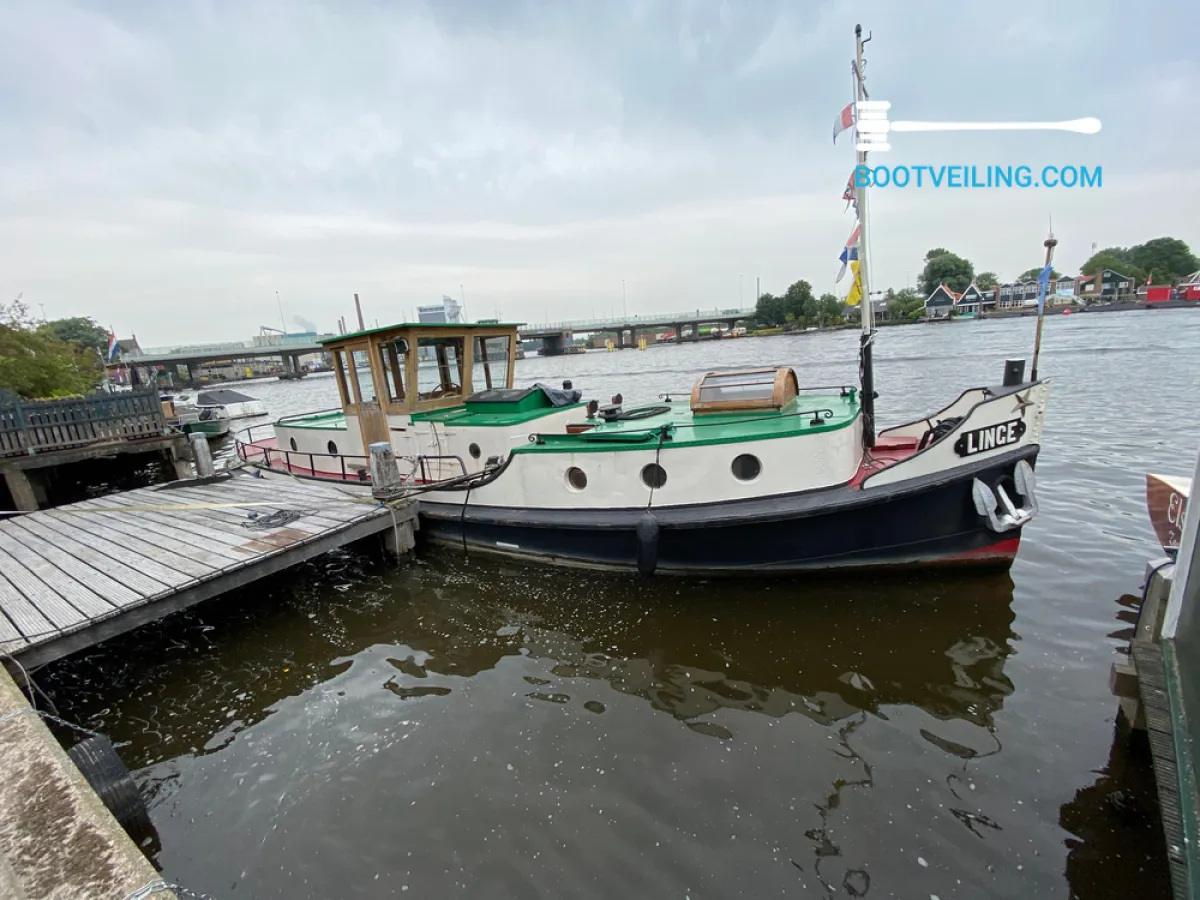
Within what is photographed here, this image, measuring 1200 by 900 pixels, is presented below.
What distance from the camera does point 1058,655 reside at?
202 inches

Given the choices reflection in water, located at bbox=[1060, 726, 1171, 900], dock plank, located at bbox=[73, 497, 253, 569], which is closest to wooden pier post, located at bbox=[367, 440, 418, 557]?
dock plank, located at bbox=[73, 497, 253, 569]

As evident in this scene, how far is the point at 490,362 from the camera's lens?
31.7ft

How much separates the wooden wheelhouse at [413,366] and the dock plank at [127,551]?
352 centimetres

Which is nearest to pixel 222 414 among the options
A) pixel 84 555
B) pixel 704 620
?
pixel 84 555

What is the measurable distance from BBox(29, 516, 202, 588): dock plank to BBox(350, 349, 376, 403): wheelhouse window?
362cm

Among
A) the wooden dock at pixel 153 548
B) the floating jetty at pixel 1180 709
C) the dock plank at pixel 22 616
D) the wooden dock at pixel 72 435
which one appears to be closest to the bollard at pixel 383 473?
the wooden dock at pixel 153 548

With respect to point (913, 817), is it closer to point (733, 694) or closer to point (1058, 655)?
point (733, 694)

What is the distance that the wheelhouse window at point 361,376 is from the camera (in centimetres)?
906

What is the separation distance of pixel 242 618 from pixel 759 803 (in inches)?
256

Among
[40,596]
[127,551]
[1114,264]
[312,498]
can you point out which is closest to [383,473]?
[312,498]

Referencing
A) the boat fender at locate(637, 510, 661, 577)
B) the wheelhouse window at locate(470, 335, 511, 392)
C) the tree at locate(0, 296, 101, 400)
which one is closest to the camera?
the boat fender at locate(637, 510, 661, 577)

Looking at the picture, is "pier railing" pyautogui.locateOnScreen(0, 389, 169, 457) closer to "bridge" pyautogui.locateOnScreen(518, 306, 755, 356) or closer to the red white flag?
the red white flag

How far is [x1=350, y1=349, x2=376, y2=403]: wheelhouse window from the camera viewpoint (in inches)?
357

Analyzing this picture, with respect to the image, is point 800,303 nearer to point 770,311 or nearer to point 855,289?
point 770,311
